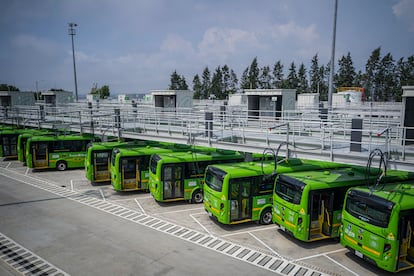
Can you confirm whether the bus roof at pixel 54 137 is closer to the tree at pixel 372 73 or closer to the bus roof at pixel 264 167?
→ the bus roof at pixel 264 167

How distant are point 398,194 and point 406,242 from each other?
1.36 metres

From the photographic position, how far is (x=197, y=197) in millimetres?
16547

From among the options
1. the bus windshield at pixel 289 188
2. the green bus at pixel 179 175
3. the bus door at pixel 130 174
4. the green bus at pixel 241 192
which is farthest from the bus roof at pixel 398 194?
the bus door at pixel 130 174

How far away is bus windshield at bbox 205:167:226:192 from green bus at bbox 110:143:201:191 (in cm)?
470

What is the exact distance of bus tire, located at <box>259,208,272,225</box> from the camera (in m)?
13.5

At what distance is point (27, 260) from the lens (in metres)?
10.4

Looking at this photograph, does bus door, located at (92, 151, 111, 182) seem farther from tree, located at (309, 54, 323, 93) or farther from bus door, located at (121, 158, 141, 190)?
tree, located at (309, 54, 323, 93)

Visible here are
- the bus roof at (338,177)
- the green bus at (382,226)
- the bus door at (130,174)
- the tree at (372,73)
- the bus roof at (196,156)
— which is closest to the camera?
the green bus at (382,226)

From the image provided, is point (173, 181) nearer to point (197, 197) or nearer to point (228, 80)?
point (197, 197)

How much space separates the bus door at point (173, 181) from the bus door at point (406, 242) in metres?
9.33

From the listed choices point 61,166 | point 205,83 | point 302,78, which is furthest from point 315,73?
point 61,166

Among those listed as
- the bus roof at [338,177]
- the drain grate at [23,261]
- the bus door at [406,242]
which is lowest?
the drain grate at [23,261]

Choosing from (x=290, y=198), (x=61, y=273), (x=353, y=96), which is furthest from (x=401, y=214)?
(x=353, y=96)

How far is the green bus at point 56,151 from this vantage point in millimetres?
22406
